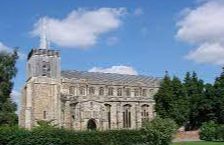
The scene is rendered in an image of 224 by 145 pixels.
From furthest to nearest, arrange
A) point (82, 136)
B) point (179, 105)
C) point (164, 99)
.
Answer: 1. point (164, 99)
2. point (179, 105)
3. point (82, 136)

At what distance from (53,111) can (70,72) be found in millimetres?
10348

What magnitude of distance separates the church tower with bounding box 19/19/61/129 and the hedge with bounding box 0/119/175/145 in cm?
2337

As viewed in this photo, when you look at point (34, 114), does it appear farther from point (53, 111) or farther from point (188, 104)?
point (188, 104)

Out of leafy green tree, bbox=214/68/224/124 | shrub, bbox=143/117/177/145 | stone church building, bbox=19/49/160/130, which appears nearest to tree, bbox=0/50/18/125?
stone church building, bbox=19/49/160/130

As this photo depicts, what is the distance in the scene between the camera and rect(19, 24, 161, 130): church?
72750 mm

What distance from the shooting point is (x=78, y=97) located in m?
75.6

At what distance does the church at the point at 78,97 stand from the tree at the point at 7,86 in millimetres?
12012

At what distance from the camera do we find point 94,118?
74.4 meters

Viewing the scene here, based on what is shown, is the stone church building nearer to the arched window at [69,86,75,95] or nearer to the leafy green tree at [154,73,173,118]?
the arched window at [69,86,75,95]

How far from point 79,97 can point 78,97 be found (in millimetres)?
341

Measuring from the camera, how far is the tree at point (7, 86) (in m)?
57.2

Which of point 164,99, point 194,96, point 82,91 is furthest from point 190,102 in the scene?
point 82,91

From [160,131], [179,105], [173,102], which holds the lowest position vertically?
[160,131]

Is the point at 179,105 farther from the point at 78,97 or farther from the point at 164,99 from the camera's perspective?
the point at 78,97
